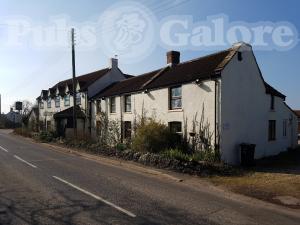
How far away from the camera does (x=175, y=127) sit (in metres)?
22.0

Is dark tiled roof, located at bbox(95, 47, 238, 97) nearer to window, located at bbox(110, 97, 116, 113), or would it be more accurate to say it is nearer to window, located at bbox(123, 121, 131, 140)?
window, located at bbox(110, 97, 116, 113)

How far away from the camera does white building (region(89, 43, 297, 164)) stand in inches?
746

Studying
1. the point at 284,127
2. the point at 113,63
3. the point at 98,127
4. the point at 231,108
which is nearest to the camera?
the point at 231,108

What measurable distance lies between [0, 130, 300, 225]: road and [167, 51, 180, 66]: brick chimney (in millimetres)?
15421

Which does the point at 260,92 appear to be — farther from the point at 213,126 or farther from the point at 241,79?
the point at 213,126

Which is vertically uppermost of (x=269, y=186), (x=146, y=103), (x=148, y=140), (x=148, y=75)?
(x=148, y=75)

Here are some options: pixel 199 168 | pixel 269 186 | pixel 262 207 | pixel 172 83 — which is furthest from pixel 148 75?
pixel 262 207

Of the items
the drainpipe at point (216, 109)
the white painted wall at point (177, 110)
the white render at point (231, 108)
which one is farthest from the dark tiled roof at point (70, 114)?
the drainpipe at point (216, 109)

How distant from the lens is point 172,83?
2205 cm

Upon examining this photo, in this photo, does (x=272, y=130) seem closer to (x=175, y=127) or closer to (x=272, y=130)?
(x=272, y=130)

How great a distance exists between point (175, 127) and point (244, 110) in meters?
4.24

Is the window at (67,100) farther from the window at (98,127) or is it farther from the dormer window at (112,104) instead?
the dormer window at (112,104)

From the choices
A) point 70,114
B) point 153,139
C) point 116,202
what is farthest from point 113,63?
point 116,202

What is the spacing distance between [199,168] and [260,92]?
9.18 metres
